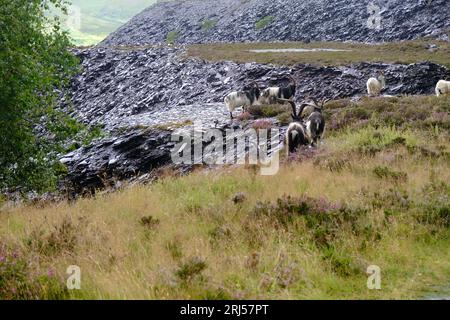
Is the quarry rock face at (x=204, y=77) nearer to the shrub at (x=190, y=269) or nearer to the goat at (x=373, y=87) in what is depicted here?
the goat at (x=373, y=87)

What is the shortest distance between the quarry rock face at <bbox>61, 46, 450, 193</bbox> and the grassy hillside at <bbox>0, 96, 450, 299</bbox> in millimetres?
6419

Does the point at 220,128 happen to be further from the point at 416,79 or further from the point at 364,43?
the point at 364,43

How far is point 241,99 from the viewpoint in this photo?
86.6 ft

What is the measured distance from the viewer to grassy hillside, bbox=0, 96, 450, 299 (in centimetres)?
640

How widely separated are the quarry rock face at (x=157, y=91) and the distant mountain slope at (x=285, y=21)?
22.4 m

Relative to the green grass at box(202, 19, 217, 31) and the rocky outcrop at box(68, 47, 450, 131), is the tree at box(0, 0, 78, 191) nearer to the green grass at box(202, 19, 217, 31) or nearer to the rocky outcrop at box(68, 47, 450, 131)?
the rocky outcrop at box(68, 47, 450, 131)

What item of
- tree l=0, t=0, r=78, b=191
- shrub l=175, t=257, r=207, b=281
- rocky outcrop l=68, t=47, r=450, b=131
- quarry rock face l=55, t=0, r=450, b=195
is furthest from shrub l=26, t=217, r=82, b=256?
rocky outcrop l=68, t=47, r=450, b=131

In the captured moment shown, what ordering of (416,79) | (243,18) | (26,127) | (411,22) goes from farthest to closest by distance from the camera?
(243,18) → (411,22) → (416,79) → (26,127)

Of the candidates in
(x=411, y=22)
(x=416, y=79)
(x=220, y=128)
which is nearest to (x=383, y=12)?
(x=411, y=22)

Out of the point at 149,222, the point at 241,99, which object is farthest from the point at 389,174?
the point at 241,99

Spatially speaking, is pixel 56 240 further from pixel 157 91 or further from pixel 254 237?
pixel 157 91

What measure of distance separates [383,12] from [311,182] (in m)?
56.4

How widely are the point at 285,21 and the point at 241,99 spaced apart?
167 feet

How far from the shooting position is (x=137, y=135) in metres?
24.8
